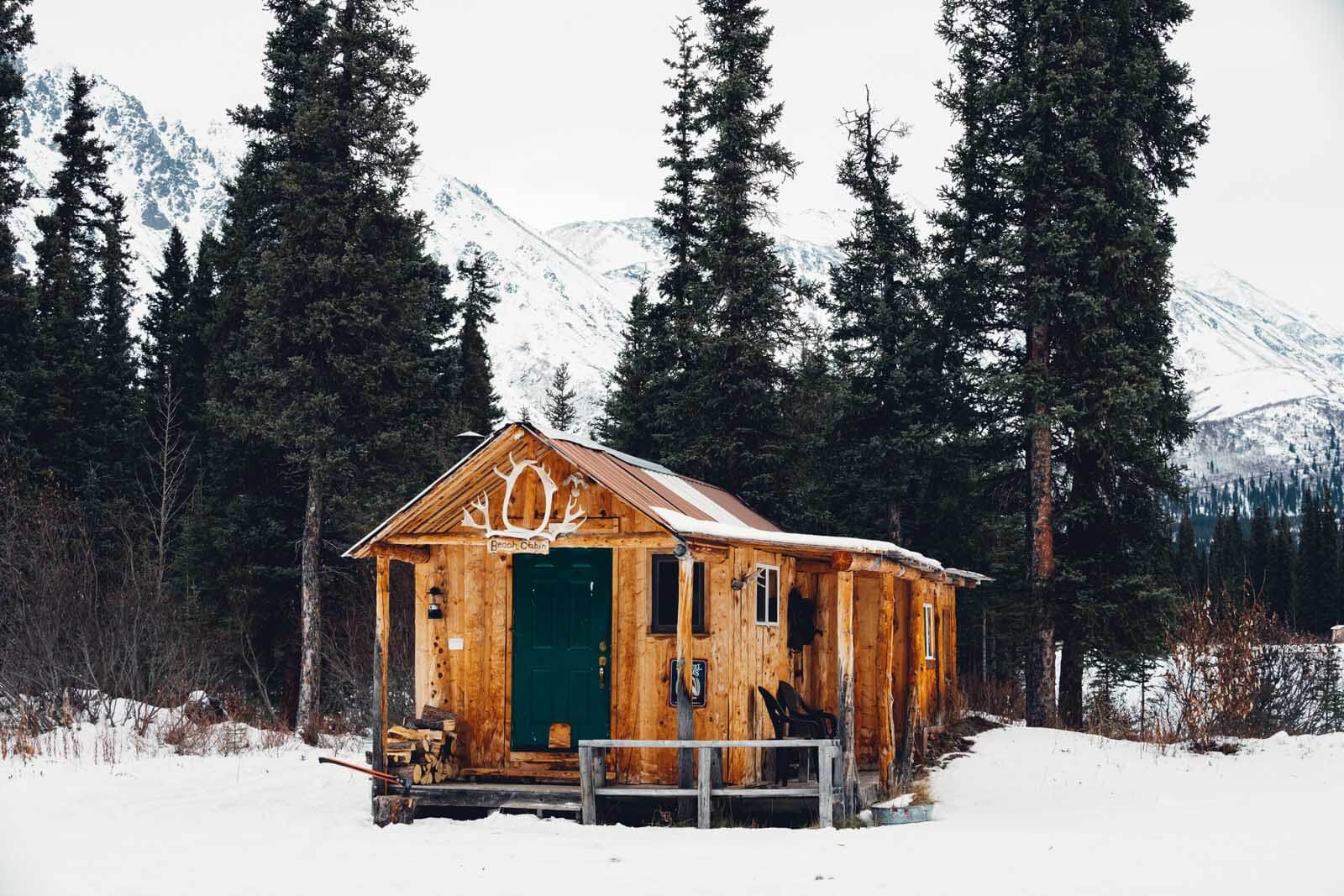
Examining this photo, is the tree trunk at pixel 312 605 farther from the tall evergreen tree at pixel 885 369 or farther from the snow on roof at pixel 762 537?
the snow on roof at pixel 762 537

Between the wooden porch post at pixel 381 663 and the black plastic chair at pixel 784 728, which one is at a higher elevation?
the wooden porch post at pixel 381 663

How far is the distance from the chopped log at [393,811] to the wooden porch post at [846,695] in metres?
4.65

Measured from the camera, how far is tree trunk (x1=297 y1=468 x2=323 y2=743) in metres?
23.9

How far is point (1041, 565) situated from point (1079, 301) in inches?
181

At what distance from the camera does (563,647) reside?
1532 cm

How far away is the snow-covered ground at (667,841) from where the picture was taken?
425 inches

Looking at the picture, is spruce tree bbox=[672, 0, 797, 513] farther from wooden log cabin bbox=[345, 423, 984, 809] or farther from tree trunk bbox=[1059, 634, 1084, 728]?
wooden log cabin bbox=[345, 423, 984, 809]

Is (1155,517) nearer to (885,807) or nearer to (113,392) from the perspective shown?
(885,807)

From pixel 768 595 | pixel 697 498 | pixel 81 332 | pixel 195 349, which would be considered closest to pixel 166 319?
pixel 81 332

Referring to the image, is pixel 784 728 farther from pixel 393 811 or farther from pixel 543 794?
pixel 393 811

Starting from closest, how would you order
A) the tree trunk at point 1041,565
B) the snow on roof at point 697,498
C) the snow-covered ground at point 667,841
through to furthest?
the snow-covered ground at point 667,841 → the snow on roof at point 697,498 → the tree trunk at point 1041,565

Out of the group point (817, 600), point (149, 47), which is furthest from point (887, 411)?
point (149, 47)

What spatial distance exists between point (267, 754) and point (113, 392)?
70.0 ft

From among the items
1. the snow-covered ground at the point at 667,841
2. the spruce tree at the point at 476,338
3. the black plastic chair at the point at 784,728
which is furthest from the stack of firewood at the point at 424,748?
the spruce tree at the point at 476,338
